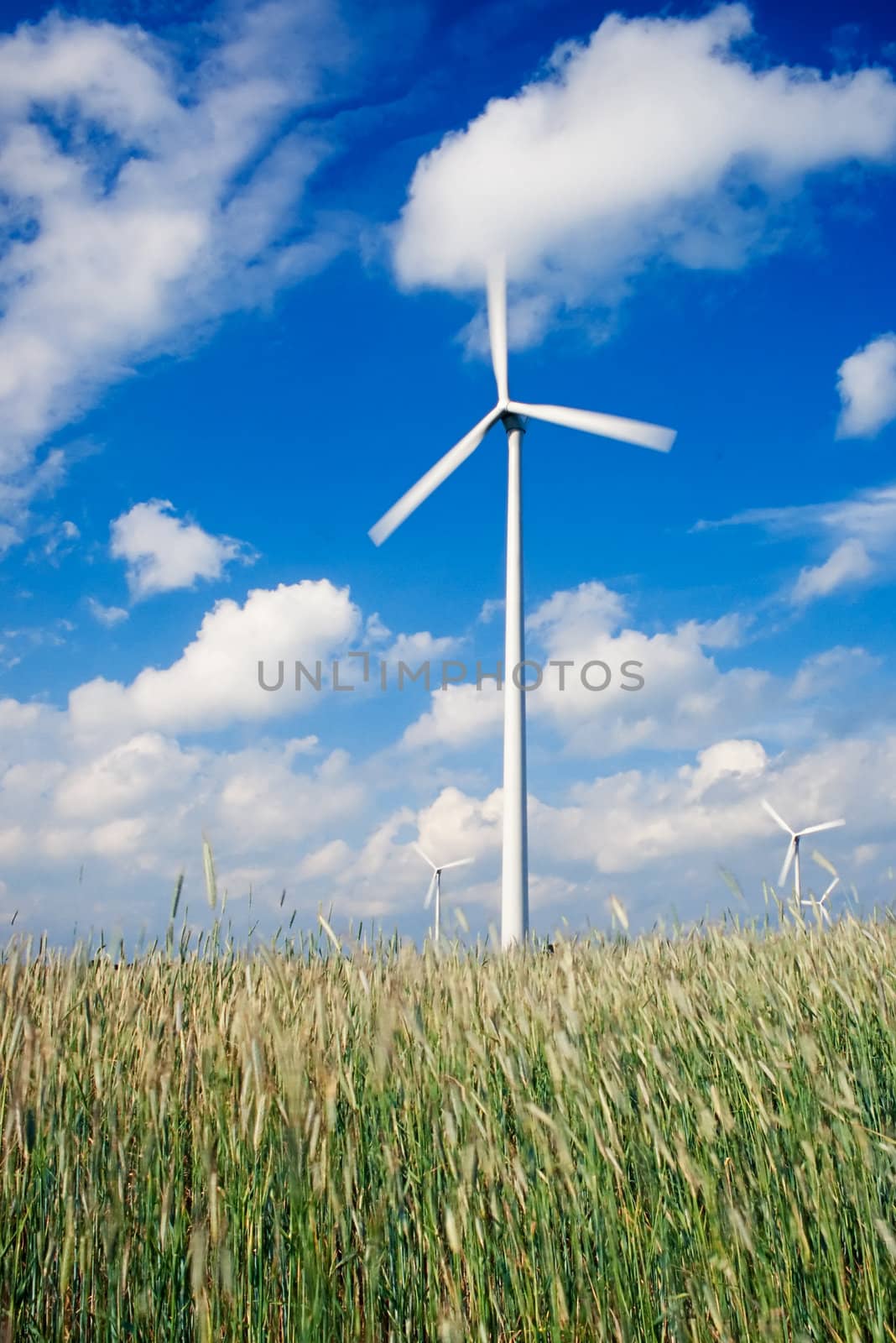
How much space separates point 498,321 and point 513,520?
520cm

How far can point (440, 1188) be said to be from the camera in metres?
3.79

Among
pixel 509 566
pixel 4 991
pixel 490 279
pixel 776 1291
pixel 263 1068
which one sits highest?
pixel 490 279

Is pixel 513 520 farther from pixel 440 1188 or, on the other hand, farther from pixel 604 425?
pixel 440 1188

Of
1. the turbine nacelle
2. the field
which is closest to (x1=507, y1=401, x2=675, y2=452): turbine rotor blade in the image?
the turbine nacelle

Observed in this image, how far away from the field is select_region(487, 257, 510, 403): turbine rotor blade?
61.5ft

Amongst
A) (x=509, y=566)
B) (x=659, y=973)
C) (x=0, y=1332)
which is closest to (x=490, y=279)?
(x=509, y=566)

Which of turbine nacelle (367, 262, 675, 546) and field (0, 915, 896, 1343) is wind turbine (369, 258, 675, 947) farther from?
field (0, 915, 896, 1343)

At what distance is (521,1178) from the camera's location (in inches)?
118

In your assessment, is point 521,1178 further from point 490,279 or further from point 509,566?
point 490,279

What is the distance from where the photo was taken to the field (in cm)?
307

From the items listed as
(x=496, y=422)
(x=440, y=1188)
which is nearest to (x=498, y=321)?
(x=496, y=422)

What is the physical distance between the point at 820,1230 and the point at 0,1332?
8.49ft

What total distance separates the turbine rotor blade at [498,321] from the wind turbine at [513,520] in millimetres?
18

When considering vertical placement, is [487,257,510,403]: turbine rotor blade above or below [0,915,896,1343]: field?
above
